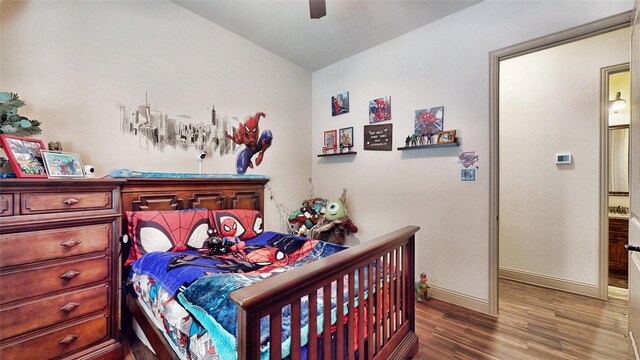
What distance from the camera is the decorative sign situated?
2.86m

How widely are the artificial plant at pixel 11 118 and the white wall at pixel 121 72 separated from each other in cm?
27

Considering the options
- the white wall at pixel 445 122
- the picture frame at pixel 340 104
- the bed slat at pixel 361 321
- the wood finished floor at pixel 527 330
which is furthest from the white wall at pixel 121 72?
the bed slat at pixel 361 321

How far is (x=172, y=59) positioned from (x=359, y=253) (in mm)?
2406

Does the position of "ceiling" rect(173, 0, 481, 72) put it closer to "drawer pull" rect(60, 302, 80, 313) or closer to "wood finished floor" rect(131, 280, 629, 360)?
"drawer pull" rect(60, 302, 80, 313)

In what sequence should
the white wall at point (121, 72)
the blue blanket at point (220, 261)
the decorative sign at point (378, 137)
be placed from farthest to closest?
the decorative sign at point (378, 137) < the white wall at point (121, 72) < the blue blanket at point (220, 261)

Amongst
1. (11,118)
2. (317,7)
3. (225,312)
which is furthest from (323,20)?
(225,312)

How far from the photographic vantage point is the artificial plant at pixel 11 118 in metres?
1.34

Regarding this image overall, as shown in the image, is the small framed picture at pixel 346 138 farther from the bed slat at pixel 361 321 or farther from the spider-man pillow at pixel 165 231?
the bed slat at pixel 361 321

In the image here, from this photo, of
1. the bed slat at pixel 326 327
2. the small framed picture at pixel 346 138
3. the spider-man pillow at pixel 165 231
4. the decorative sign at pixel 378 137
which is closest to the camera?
the bed slat at pixel 326 327

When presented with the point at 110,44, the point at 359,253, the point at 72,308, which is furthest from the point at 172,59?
the point at 359,253

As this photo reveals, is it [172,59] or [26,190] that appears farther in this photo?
[172,59]

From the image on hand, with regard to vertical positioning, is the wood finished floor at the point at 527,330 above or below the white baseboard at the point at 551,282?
below

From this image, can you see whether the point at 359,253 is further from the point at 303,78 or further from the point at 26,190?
the point at 303,78

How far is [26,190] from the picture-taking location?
50.8 inches
